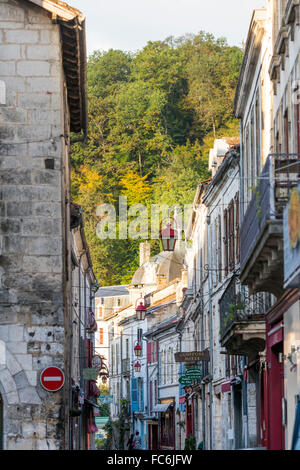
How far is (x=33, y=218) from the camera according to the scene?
17734mm

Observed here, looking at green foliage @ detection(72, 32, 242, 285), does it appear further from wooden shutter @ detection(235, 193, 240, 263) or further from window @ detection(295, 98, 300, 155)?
window @ detection(295, 98, 300, 155)

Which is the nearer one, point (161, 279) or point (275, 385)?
point (275, 385)

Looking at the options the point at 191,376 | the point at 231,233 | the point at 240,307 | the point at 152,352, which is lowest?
the point at 191,376

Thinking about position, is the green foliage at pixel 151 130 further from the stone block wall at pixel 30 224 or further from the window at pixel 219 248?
the stone block wall at pixel 30 224

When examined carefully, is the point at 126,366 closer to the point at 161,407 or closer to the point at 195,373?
the point at 161,407

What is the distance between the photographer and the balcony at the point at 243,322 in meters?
19.0

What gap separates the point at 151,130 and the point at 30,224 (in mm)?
67946

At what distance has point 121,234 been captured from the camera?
252ft

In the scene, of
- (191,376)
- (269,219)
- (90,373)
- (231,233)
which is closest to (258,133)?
(231,233)

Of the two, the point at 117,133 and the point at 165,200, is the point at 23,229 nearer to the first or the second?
the point at 165,200

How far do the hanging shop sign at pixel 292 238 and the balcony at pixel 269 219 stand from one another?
571 millimetres

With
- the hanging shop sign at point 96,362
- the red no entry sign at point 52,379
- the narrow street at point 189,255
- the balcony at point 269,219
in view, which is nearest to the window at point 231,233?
the narrow street at point 189,255

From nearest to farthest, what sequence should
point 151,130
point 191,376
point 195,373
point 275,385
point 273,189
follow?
point 273,189, point 275,385, point 191,376, point 195,373, point 151,130
